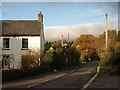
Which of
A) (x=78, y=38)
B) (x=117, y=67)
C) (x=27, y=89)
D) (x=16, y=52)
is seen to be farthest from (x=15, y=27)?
(x=78, y=38)

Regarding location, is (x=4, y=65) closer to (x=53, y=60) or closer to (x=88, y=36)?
(x=53, y=60)

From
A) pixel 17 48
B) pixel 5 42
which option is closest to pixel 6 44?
pixel 5 42

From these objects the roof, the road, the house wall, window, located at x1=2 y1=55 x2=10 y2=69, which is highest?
the roof

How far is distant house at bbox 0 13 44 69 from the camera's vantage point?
47812 millimetres

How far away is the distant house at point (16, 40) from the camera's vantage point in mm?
47812

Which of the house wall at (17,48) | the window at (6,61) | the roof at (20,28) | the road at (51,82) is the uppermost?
the roof at (20,28)

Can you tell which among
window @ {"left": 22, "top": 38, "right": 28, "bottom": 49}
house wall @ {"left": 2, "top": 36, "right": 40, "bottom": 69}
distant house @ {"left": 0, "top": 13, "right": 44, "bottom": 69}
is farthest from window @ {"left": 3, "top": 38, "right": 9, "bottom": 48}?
window @ {"left": 22, "top": 38, "right": 28, "bottom": 49}

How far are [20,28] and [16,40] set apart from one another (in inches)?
116

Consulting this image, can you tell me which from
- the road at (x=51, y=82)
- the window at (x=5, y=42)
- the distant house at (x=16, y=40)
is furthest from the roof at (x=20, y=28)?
the road at (x=51, y=82)

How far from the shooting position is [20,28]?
167 feet

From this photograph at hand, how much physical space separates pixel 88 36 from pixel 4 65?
8423cm

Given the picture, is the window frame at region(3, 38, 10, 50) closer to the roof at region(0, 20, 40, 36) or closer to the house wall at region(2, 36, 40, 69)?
the house wall at region(2, 36, 40, 69)

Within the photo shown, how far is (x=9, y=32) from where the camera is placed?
163 ft

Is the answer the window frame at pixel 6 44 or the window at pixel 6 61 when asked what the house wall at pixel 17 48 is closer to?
the window frame at pixel 6 44
